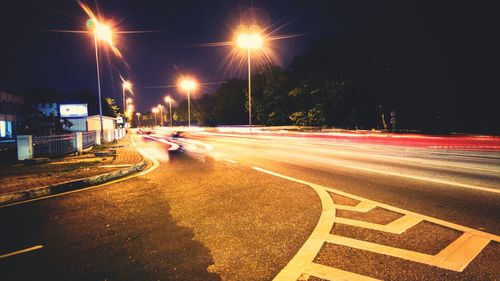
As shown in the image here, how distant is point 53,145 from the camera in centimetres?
1511

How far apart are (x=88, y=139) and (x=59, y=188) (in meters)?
14.7

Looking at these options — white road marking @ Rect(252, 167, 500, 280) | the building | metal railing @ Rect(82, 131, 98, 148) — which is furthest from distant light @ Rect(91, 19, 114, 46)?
the building

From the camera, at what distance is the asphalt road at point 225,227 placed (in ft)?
10.7

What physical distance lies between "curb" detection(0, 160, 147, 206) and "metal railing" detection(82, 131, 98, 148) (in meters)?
11.4

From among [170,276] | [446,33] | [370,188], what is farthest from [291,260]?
[446,33]

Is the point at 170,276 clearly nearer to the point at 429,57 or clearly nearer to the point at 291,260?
the point at 291,260

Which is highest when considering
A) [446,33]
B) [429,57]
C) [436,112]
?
[446,33]

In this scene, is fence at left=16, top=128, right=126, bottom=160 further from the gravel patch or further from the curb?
the gravel patch

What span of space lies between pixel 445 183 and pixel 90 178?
9.43m

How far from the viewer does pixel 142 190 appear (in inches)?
285

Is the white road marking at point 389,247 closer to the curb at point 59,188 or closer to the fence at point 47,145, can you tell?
the curb at point 59,188

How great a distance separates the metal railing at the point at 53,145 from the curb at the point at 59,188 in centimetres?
720

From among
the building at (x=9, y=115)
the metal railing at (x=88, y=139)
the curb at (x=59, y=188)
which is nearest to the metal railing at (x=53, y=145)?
the metal railing at (x=88, y=139)

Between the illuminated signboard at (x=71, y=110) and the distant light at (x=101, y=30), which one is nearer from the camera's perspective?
the distant light at (x=101, y=30)
